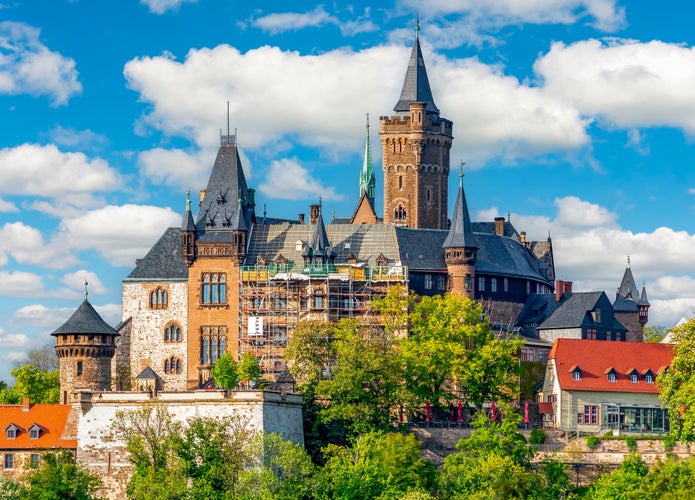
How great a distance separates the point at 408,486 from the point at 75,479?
17638 millimetres

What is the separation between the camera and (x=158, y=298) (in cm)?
12550

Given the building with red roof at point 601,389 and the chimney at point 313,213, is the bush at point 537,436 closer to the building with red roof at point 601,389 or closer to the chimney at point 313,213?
the building with red roof at point 601,389

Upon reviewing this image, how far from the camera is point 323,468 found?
318 feet

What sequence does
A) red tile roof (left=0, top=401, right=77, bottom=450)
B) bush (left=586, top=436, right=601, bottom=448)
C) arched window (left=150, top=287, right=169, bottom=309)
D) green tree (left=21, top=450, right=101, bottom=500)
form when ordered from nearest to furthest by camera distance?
green tree (left=21, top=450, right=101, bottom=500)
red tile roof (left=0, top=401, right=77, bottom=450)
bush (left=586, top=436, right=601, bottom=448)
arched window (left=150, top=287, right=169, bottom=309)

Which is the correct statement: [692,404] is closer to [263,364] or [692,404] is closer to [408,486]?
[408,486]

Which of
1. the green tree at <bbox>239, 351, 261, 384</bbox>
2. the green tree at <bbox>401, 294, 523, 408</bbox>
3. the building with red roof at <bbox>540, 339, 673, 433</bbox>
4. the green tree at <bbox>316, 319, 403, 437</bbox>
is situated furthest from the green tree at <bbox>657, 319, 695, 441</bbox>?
the green tree at <bbox>239, 351, 261, 384</bbox>

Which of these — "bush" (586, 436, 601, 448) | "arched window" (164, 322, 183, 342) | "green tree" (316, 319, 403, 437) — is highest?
"arched window" (164, 322, 183, 342)

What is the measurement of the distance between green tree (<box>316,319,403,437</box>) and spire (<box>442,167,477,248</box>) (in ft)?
66.8

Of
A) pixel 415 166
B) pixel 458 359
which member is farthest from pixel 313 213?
pixel 458 359

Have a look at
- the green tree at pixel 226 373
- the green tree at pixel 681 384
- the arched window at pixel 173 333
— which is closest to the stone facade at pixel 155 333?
the arched window at pixel 173 333

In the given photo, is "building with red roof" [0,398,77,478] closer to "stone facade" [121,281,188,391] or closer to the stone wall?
the stone wall

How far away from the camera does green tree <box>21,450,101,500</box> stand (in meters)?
93.8

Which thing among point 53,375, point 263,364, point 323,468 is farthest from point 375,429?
point 53,375

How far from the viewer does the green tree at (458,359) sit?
107 metres
